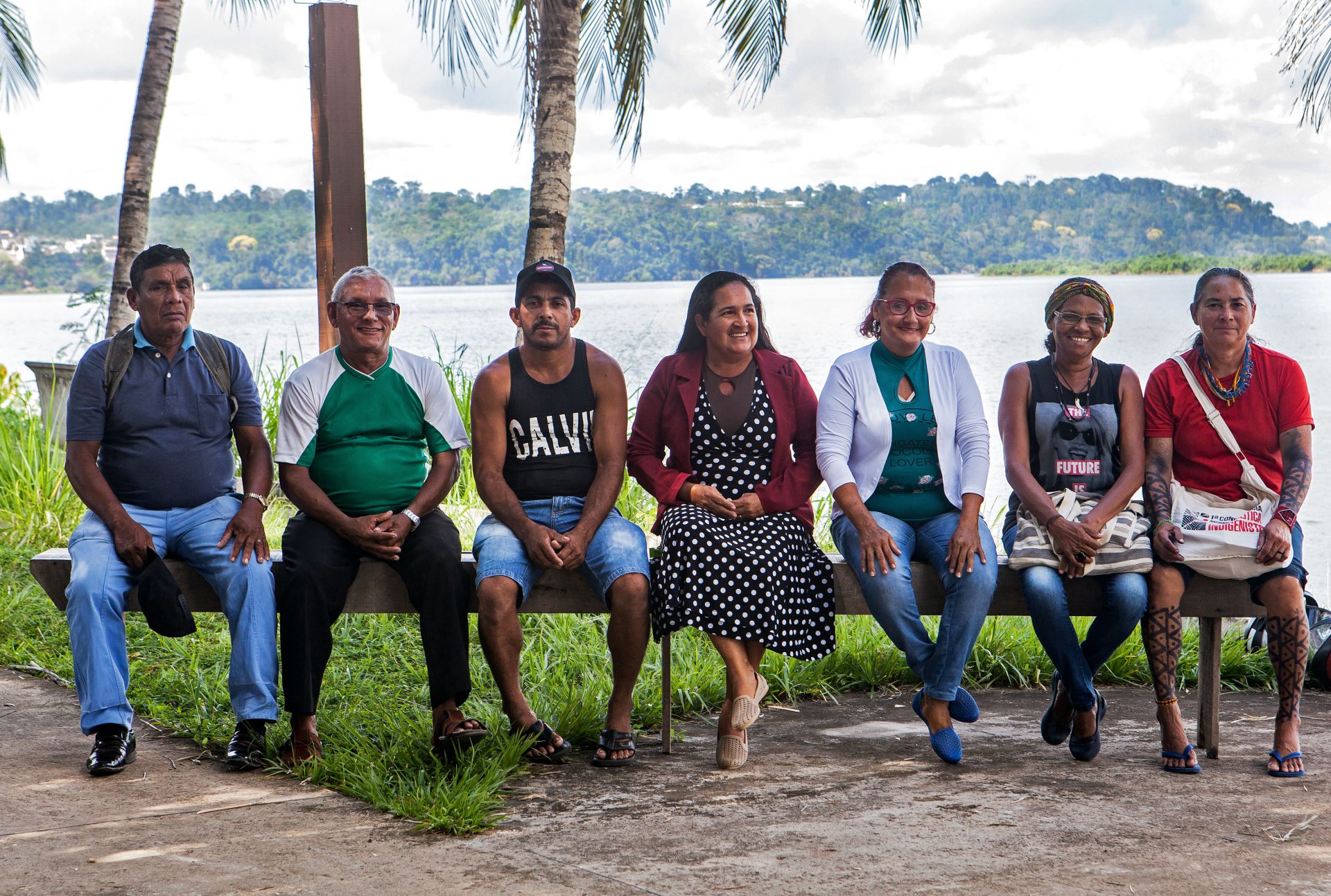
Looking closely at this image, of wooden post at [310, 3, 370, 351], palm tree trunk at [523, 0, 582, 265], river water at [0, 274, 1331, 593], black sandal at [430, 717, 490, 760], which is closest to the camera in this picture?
black sandal at [430, 717, 490, 760]

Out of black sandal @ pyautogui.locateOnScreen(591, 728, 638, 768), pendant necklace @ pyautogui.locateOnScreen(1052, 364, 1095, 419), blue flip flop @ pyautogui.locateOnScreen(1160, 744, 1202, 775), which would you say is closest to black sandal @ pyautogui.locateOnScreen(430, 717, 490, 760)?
black sandal @ pyautogui.locateOnScreen(591, 728, 638, 768)

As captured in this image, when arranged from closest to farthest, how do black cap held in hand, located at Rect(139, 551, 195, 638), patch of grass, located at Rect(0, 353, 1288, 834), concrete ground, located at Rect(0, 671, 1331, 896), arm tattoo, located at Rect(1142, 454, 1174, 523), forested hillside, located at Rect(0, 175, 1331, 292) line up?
concrete ground, located at Rect(0, 671, 1331, 896) → patch of grass, located at Rect(0, 353, 1288, 834) → black cap held in hand, located at Rect(139, 551, 195, 638) → arm tattoo, located at Rect(1142, 454, 1174, 523) → forested hillside, located at Rect(0, 175, 1331, 292)

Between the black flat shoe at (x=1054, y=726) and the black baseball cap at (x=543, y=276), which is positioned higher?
the black baseball cap at (x=543, y=276)

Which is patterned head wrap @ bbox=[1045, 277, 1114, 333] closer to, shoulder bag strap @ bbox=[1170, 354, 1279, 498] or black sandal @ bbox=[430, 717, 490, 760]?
shoulder bag strap @ bbox=[1170, 354, 1279, 498]

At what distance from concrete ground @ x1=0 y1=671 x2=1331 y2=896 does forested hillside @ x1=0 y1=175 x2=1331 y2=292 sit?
17502 millimetres

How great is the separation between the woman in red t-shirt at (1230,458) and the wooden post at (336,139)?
438 cm

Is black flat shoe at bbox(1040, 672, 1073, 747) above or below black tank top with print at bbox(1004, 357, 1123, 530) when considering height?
below

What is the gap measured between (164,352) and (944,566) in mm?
2783

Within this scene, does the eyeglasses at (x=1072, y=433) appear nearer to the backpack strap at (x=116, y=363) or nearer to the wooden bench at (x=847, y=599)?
the wooden bench at (x=847, y=599)

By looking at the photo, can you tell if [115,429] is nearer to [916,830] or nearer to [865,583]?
[865,583]

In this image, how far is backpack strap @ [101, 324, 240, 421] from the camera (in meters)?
4.10

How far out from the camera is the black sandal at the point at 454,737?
3.69 m

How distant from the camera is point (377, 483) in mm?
4113

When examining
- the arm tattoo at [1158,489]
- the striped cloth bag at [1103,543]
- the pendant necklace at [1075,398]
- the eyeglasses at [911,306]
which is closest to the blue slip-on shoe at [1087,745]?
the striped cloth bag at [1103,543]
